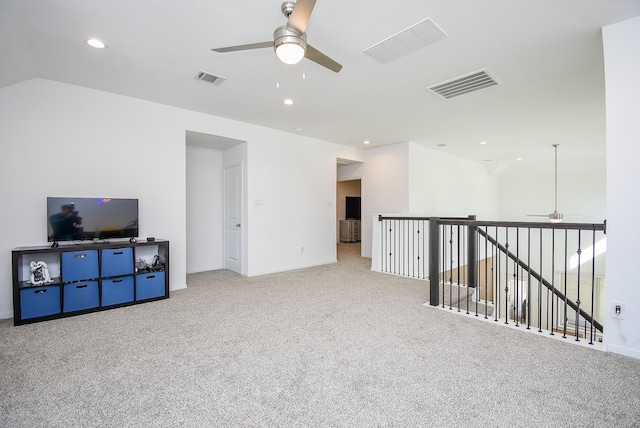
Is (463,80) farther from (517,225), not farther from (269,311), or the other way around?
(269,311)

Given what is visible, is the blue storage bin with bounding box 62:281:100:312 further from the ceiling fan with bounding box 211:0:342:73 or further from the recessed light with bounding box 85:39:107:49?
the ceiling fan with bounding box 211:0:342:73

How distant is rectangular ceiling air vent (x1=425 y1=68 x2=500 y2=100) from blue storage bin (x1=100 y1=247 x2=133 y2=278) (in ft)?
14.1

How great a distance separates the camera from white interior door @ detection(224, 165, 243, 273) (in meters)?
5.42

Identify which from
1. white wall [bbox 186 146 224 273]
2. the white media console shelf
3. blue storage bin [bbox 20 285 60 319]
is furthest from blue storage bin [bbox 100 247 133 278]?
white wall [bbox 186 146 224 273]

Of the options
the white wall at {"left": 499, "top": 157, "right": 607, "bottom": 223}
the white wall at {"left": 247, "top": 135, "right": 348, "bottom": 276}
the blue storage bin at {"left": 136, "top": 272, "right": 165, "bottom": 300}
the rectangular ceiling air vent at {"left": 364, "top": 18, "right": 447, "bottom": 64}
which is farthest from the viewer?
the white wall at {"left": 499, "top": 157, "right": 607, "bottom": 223}

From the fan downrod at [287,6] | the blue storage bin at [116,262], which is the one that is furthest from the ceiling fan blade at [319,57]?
the blue storage bin at [116,262]

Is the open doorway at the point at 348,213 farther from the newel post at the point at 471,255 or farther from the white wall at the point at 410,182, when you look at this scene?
the newel post at the point at 471,255

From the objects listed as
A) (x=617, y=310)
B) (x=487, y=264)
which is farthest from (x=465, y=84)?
(x=487, y=264)

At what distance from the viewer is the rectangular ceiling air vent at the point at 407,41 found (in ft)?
8.02

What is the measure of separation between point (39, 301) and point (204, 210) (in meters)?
2.88

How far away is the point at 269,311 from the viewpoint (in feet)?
11.2

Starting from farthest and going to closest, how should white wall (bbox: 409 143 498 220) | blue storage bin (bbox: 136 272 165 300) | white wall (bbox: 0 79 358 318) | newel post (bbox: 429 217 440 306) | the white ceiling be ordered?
white wall (bbox: 409 143 498 220) → blue storage bin (bbox: 136 272 165 300) → newel post (bbox: 429 217 440 306) → white wall (bbox: 0 79 358 318) → the white ceiling

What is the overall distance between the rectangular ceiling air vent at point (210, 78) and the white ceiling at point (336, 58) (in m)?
0.07

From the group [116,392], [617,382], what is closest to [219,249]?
[116,392]
